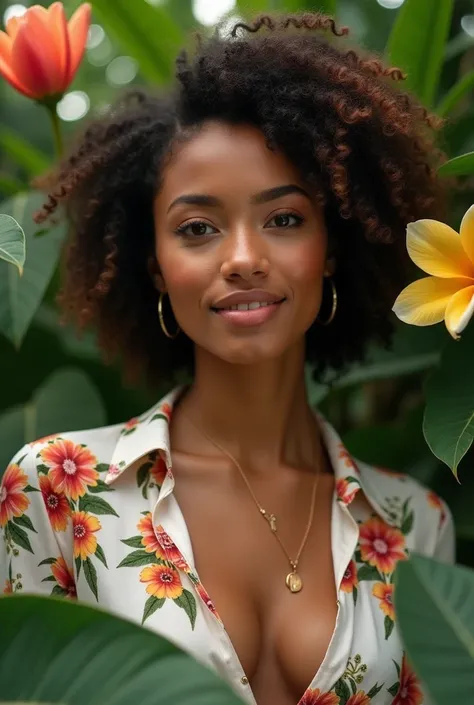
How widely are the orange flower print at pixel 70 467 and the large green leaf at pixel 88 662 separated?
35cm

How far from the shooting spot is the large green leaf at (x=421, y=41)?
4.17 ft

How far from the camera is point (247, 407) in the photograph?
1.10 metres

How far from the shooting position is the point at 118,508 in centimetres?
99

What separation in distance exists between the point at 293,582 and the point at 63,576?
0.77ft

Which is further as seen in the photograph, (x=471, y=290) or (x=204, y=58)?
(x=204, y=58)

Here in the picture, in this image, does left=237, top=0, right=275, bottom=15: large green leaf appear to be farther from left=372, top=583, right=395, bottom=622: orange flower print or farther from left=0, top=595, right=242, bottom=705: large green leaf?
left=0, top=595, right=242, bottom=705: large green leaf

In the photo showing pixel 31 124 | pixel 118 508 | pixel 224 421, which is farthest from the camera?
pixel 31 124

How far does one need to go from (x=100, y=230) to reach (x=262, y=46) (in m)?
0.30

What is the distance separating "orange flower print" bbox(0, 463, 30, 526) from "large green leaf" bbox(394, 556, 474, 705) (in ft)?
1.52

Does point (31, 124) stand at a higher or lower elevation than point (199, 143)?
higher

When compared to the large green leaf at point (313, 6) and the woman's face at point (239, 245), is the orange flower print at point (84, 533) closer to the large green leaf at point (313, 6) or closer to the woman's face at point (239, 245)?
the woman's face at point (239, 245)

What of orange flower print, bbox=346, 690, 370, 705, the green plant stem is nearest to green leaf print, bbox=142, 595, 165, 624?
orange flower print, bbox=346, 690, 370, 705

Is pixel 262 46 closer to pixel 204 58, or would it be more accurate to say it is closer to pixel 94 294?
pixel 204 58

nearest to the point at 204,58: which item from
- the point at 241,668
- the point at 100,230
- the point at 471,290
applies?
the point at 100,230
